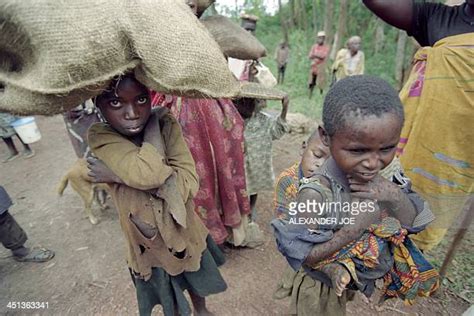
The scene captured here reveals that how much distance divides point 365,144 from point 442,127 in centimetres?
115

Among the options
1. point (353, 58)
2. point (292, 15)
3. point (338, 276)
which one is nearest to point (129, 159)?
point (338, 276)

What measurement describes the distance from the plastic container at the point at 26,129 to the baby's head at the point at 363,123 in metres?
5.29

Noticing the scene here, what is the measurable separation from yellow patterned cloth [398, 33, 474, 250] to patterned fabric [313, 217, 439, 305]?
91 centimetres

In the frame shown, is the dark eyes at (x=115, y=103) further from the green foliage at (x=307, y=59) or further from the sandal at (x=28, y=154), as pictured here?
the green foliage at (x=307, y=59)

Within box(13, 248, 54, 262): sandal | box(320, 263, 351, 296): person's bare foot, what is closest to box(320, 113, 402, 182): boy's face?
box(320, 263, 351, 296): person's bare foot

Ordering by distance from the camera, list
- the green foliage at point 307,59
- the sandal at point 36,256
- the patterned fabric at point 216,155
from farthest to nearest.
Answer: the green foliage at point 307,59
the sandal at point 36,256
the patterned fabric at point 216,155

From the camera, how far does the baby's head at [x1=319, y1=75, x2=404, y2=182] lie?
896 millimetres

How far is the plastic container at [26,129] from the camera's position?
4738mm

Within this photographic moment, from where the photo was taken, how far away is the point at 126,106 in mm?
1174

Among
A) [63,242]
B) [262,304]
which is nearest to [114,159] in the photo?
[262,304]

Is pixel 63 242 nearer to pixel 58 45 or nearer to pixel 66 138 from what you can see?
pixel 58 45

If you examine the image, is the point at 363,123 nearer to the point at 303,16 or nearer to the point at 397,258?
the point at 397,258

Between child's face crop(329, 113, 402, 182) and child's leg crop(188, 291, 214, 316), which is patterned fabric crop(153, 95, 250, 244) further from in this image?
child's face crop(329, 113, 402, 182)

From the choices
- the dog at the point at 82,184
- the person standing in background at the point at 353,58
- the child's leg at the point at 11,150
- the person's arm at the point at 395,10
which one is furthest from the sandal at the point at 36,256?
the person standing in background at the point at 353,58
